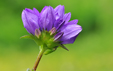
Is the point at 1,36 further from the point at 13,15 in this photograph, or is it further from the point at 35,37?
the point at 35,37

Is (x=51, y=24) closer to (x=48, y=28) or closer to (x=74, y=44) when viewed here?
(x=48, y=28)

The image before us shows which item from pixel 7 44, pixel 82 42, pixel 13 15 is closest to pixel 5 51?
pixel 7 44

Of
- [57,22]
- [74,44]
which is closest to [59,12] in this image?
[57,22]

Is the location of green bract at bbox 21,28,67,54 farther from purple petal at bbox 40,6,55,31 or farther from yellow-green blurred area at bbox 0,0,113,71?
yellow-green blurred area at bbox 0,0,113,71

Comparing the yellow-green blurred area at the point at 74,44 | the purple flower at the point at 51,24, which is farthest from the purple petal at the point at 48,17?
the yellow-green blurred area at the point at 74,44

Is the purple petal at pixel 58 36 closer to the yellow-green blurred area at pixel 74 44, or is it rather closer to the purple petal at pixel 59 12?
the purple petal at pixel 59 12

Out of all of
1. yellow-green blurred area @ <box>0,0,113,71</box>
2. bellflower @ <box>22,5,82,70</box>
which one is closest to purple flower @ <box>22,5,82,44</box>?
bellflower @ <box>22,5,82,70</box>
